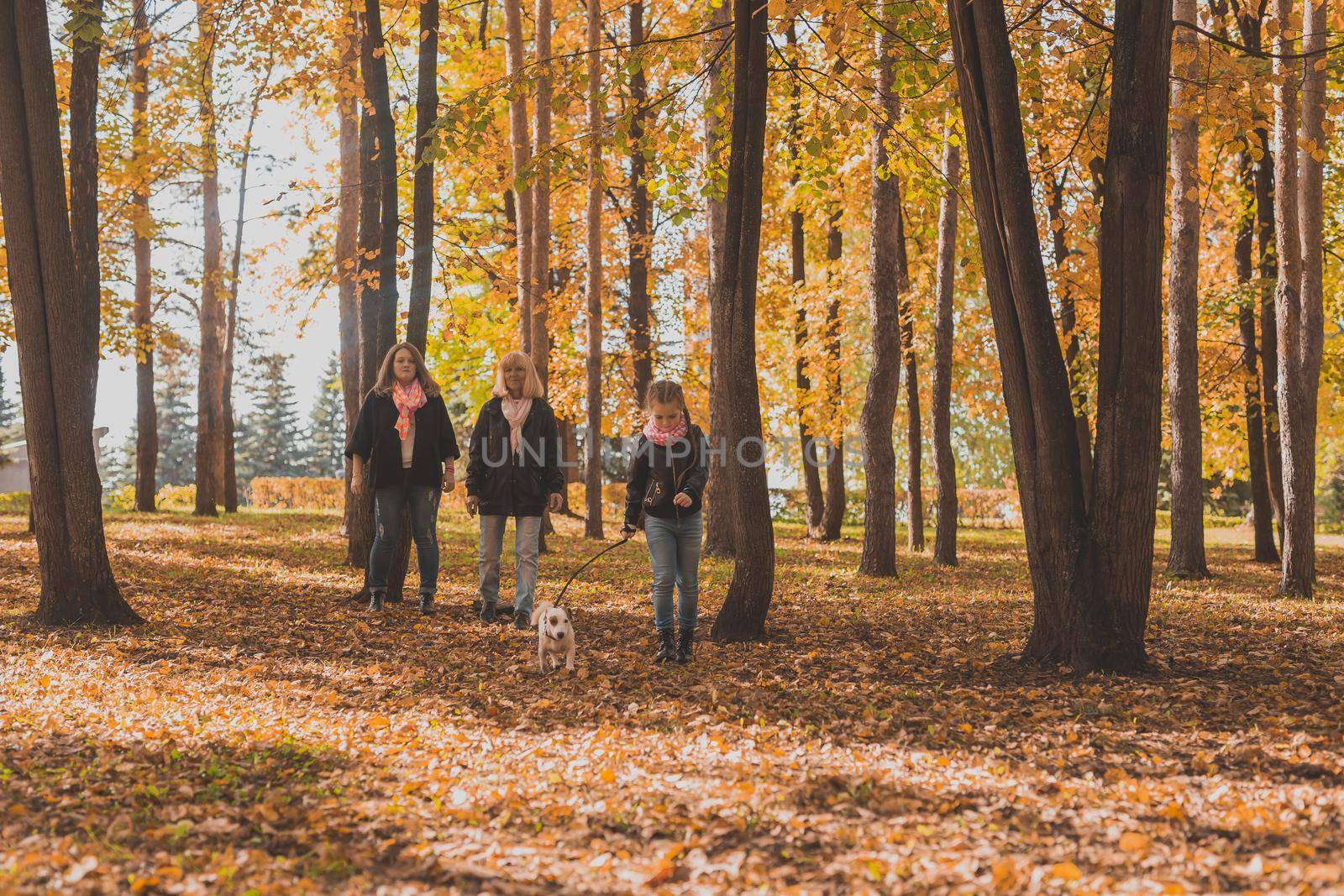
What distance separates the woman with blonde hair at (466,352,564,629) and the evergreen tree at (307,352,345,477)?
48818 mm

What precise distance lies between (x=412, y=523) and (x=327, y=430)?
51.3m

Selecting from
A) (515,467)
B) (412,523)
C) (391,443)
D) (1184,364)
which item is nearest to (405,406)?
(391,443)

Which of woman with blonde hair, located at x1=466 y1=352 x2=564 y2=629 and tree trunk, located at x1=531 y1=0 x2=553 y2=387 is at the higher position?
tree trunk, located at x1=531 y1=0 x2=553 y2=387

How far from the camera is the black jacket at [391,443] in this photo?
832 cm

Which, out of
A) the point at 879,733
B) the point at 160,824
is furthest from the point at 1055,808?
the point at 160,824

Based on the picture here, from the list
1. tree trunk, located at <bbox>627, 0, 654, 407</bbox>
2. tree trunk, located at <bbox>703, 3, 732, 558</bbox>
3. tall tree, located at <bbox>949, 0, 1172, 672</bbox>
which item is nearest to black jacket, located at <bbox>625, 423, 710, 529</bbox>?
tree trunk, located at <bbox>703, 3, 732, 558</bbox>

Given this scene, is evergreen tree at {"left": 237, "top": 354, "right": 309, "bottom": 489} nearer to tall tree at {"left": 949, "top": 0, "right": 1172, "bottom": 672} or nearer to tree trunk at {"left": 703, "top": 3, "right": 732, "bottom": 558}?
tree trunk at {"left": 703, "top": 3, "right": 732, "bottom": 558}

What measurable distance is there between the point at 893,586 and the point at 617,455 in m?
23.1

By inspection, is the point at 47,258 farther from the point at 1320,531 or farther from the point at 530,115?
the point at 1320,531

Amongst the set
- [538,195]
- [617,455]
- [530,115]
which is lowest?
[617,455]

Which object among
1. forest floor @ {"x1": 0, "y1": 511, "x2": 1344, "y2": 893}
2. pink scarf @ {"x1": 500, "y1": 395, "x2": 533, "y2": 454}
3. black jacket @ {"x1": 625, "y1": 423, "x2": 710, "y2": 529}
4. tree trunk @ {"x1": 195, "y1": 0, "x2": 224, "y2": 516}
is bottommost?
forest floor @ {"x1": 0, "y1": 511, "x2": 1344, "y2": 893}

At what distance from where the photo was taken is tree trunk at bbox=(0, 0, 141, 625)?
7.53 metres

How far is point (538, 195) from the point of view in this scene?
50.6ft

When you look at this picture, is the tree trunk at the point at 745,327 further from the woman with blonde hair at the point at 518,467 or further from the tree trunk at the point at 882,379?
the tree trunk at the point at 882,379
